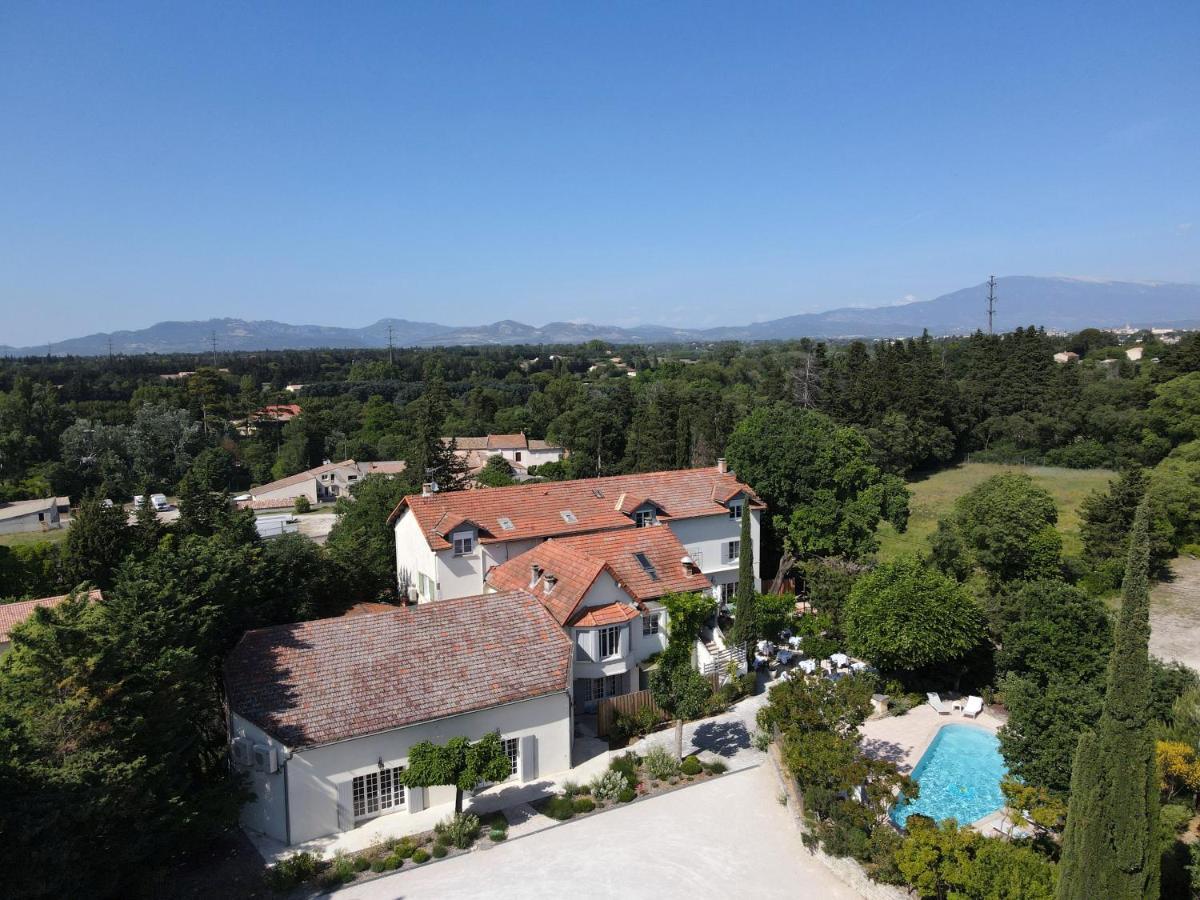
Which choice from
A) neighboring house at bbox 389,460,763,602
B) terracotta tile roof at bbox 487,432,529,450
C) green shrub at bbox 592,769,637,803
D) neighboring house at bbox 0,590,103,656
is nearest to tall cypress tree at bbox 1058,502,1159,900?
green shrub at bbox 592,769,637,803

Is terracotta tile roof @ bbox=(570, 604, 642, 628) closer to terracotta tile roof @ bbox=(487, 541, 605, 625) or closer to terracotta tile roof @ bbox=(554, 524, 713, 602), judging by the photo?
terracotta tile roof @ bbox=(487, 541, 605, 625)

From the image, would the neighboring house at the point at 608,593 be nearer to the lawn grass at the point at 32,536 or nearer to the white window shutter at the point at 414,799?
the white window shutter at the point at 414,799

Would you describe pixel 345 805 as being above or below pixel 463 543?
below

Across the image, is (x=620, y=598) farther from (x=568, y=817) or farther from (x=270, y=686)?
(x=270, y=686)

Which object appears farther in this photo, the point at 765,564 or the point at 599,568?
the point at 765,564

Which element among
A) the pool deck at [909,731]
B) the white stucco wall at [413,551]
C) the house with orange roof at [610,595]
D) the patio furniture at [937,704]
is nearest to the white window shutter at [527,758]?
the house with orange roof at [610,595]

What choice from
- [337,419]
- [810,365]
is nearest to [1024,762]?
[810,365]

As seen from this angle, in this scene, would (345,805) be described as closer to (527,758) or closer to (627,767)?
(527,758)

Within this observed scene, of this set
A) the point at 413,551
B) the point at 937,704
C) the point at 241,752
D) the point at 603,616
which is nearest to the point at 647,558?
the point at 603,616
